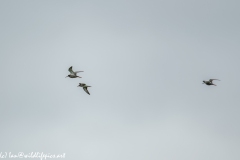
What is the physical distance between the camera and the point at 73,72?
11744 cm

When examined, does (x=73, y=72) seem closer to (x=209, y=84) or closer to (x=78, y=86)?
(x=78, y=86)

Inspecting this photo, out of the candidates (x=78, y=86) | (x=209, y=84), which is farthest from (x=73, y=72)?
(x=209, y=84)

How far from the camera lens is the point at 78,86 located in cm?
12125

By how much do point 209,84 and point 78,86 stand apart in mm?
27847

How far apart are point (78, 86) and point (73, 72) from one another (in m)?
4.85

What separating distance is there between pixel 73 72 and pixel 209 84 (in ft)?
95.4

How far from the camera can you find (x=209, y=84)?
122312 millimetres
